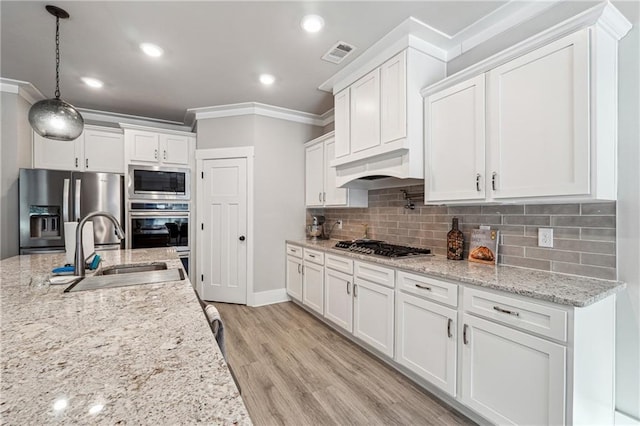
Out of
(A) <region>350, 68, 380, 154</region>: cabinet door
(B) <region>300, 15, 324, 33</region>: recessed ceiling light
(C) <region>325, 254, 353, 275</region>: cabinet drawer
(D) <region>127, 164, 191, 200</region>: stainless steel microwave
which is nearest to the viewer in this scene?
(B) <region>300, 15, 324, 33</region>: recessed ceiling light

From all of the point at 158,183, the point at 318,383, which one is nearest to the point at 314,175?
the point at 158,183

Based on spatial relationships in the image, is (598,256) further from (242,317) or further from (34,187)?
(34,187)

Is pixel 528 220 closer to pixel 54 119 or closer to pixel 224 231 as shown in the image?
pixel 54 119

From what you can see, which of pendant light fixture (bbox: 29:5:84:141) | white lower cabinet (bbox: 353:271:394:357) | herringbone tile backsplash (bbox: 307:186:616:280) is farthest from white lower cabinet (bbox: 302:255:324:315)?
pendant light fixture (bbox: 29:5:84:141)

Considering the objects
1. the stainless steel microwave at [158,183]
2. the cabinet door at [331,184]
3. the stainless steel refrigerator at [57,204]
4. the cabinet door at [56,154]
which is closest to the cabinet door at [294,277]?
the cabinet door at [331,184]

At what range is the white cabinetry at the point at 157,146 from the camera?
3.84 metres

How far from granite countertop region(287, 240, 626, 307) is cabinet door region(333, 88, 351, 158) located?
127 cm

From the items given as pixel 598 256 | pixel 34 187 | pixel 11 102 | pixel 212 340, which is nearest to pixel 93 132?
pixel 11 102

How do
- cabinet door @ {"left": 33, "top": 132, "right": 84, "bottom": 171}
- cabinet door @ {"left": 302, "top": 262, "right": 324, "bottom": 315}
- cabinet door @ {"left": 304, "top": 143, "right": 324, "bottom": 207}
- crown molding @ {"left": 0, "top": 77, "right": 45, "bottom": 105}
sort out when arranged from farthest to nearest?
1. cabinet door @ {"left": 304, "top": 143, "right": 324, "bottom": 207}
2. cabinet door @ {"left": 33, "top": 132, "right": 84, "bottom": 171}
3. cabinet door @ {"left": 302, "top": 262, "right": 324, "bottom": 315}
4. crown molding @ {"left": 0, "top": 77, "right": 45, "bottom": 105}

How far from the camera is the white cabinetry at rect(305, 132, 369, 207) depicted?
11.3 feet

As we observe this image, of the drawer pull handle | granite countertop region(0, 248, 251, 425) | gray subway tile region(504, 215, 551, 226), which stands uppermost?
gray subway tile region(504, 215, 551, 226)

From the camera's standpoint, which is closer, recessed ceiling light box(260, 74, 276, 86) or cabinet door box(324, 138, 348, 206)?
recessed ceiling light box(260, 74, 276, 86)

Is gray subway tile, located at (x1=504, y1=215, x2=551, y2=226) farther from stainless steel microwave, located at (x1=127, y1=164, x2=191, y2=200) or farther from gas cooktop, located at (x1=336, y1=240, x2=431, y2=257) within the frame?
stainless steel microwave, located at (x1=127, y1=164, x2=191, y2=200)

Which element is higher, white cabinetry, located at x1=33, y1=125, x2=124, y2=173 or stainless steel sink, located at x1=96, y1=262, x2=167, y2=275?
white cabinetry, located at x1=33, y1=125, x2=124, y2=173
